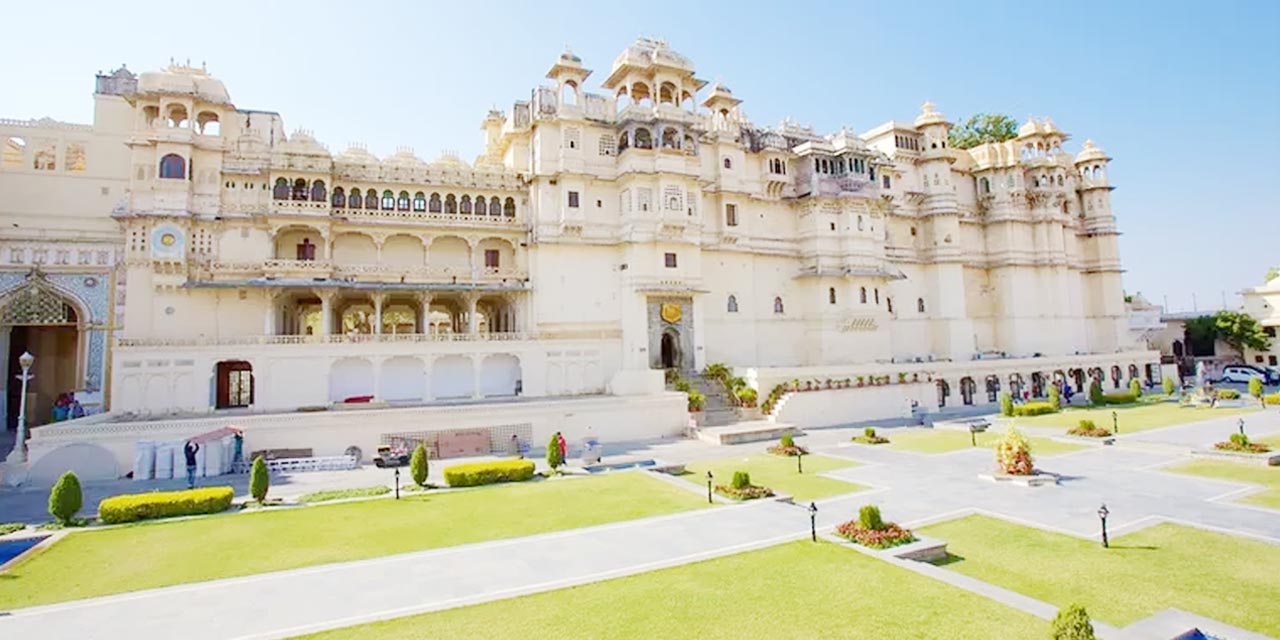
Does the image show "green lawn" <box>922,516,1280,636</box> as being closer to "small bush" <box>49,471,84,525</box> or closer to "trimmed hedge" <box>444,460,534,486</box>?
"trimmed hedge" <box>444,460,534,486</box>

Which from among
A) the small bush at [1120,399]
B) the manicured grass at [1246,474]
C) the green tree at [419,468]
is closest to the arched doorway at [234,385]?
the green tree at [419,468]

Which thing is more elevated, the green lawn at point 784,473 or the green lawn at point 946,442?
the green lawn at point 946,442

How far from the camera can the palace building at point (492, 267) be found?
3047cm

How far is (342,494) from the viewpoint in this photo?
61.1 feet

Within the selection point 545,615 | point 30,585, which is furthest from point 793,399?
point 30,585

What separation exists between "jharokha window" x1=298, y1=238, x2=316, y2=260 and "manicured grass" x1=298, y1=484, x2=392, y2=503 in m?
20.3

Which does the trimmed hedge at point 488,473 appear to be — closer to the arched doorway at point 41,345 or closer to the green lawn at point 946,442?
the green lawn at point 946,442

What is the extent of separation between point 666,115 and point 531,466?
82.0ft

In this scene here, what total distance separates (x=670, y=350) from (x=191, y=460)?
24.6 m

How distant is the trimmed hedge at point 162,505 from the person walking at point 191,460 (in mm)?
4039

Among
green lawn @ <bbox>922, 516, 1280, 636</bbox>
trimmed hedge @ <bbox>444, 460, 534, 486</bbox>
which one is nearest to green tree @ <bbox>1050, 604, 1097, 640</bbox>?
green lawn @ <bbox>922, 516, 1280, 636</bbox>

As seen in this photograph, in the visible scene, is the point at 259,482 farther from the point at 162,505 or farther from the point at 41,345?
the point at 41,345

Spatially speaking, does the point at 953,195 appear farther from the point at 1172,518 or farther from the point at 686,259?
the point at 1172,518

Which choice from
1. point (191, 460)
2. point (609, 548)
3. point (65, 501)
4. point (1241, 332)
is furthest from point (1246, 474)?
point (1241, 332)
